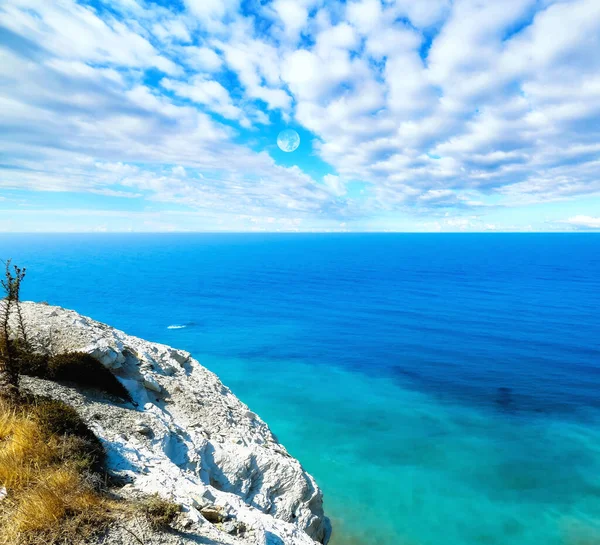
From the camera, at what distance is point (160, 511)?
733 cm

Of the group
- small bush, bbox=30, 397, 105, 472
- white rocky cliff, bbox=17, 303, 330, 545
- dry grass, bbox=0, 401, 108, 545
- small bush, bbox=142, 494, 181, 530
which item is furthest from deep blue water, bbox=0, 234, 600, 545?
dry grass, bbox=0, 401, 108, 545

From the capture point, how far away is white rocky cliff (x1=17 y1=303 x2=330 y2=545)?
8.98m

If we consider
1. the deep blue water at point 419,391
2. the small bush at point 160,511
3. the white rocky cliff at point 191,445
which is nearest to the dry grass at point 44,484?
the small bush at point 160,511

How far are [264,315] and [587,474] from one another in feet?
172

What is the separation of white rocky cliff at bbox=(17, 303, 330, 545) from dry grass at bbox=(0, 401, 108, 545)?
4.22 feet

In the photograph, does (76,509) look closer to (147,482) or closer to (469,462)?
(147,482)

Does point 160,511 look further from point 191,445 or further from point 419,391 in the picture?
point 419,391

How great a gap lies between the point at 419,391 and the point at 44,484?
1434 inches

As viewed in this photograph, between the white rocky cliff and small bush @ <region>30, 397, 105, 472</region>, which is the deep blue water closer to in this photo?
the white rocky cliff

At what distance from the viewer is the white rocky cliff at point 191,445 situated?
353 inches

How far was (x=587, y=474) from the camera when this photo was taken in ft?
79.4

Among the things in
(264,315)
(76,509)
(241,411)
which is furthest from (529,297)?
(76,509)

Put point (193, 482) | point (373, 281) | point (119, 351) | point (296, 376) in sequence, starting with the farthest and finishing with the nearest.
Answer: point (373, 281) → point (296, 376) → point (119, 351) → point (193, 482)

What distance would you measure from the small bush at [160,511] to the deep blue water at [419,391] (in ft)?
49.4
